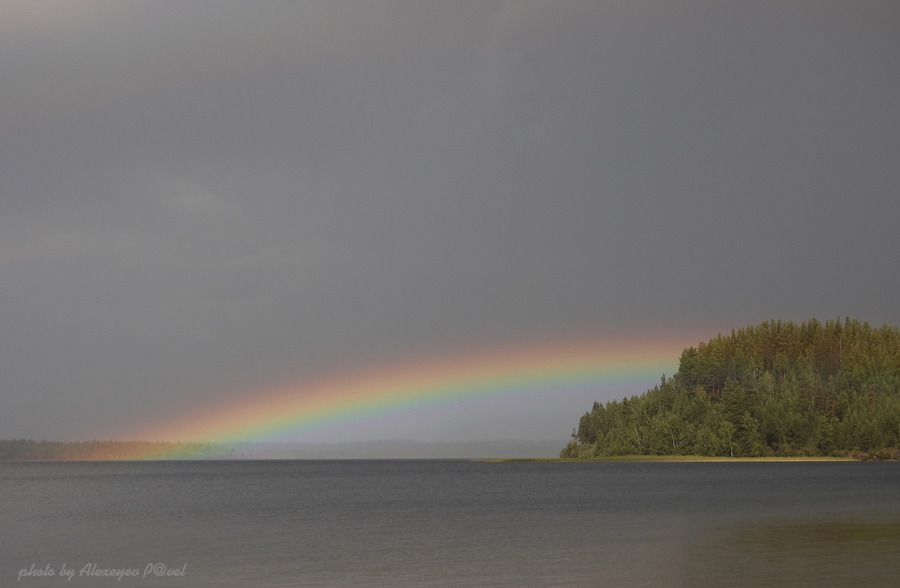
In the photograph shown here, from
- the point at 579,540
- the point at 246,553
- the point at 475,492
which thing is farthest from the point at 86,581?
the point at 475,492

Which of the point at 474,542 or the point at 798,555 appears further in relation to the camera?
the point at 474,542

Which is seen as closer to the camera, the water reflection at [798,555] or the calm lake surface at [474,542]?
the water reflection at [798,555]

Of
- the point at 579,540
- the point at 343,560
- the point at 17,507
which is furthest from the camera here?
the point at 17,507

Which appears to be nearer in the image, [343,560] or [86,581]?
[86,581]

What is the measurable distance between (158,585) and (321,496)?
257ft

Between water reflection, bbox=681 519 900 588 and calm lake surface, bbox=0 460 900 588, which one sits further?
calm lake surface, bbox=0 460 900 588

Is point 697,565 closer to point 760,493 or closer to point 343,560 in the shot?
point 343,560

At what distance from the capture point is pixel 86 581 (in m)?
39.5

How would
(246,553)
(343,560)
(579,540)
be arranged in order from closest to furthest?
(343,560) → (246,553) → (579,540)

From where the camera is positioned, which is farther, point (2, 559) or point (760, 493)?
point (760, 493)

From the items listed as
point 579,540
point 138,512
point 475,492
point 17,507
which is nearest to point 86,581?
point 579,540

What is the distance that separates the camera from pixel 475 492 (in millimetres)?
119625

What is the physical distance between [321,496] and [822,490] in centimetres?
6934

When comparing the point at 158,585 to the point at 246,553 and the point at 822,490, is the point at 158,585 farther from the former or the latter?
the point at 822,490
